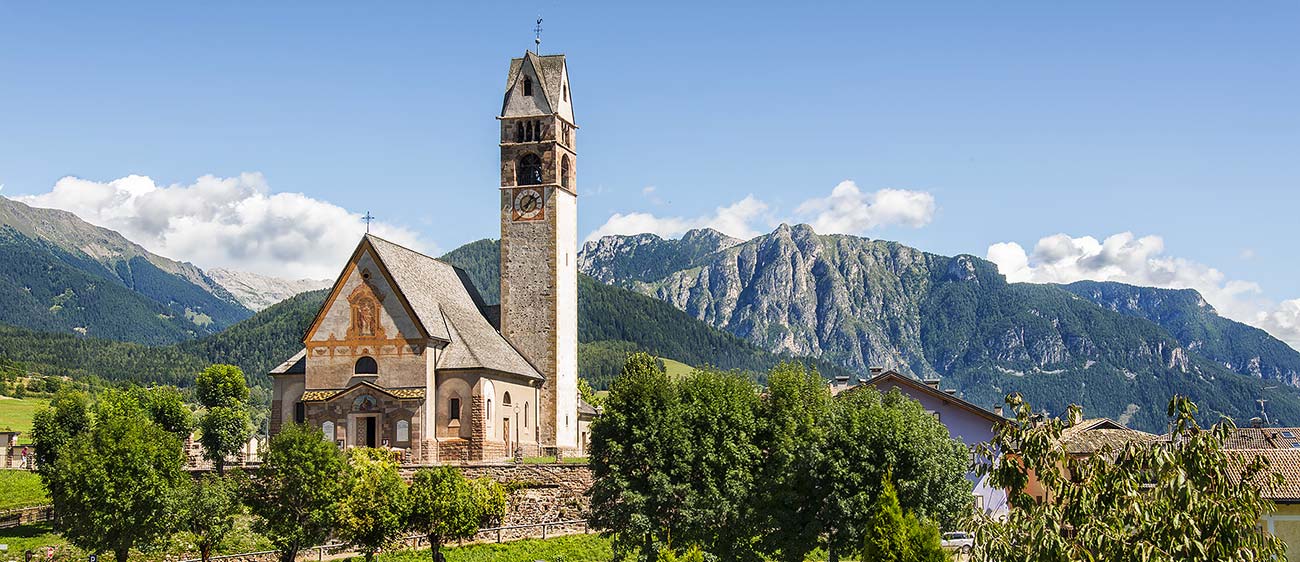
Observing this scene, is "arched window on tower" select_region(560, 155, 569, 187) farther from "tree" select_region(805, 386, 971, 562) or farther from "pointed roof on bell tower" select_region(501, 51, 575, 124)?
"tree" select_region(805, 386, 971, 562)

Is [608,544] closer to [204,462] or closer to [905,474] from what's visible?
[905,474]

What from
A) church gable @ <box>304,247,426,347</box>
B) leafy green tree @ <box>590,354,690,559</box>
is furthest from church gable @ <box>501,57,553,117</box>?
leafy green tree @ <box>590,354,690,559</box>

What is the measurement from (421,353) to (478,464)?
9988mm

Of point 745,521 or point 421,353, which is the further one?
point 421,353

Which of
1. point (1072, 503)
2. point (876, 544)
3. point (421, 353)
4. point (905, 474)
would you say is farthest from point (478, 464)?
point (1072, 503)

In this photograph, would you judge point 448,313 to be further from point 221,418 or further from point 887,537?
point 887,537

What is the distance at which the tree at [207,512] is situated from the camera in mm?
56938

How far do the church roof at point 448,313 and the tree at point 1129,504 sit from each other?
54.6 meters

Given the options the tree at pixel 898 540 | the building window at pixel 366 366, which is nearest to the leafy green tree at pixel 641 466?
the tree at pixel 898 540

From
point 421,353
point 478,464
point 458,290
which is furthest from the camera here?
point 458,290

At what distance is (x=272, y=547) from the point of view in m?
59.8

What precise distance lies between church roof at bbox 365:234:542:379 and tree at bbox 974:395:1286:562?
179ft

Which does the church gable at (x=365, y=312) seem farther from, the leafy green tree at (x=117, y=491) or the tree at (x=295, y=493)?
the leafy green tree at (x=117, y=491)

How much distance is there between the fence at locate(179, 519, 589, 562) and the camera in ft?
191
